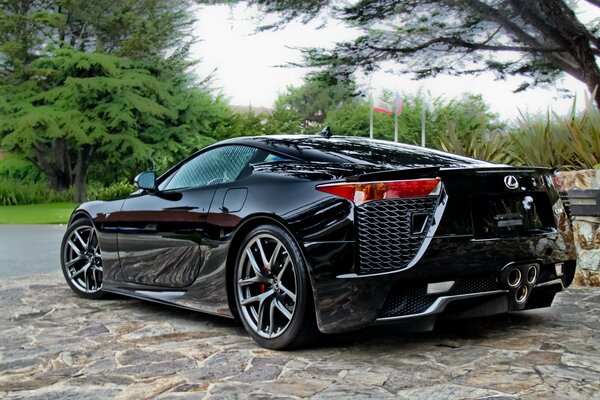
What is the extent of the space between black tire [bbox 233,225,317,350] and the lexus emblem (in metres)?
1.30

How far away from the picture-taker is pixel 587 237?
24.4 ft

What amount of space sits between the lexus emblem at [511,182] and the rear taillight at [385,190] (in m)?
0.58

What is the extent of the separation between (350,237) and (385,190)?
313 mm

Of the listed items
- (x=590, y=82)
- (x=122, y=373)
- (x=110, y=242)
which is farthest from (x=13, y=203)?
(x=122, y=373)

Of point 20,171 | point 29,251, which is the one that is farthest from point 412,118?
point 29,251

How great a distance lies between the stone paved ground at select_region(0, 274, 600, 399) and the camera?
12.1 feet

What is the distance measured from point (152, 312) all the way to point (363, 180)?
277 cm

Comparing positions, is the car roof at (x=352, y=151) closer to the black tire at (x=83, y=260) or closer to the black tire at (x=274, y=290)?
the black tire at (x=274, y=290)

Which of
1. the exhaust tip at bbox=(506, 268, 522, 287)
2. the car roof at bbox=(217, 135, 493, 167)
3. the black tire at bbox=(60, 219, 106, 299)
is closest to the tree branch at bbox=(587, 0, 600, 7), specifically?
the car roof at bbox=(217, 135, 493, 167)

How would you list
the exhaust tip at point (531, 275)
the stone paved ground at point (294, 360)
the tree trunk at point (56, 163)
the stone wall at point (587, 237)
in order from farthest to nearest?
the tree trunk at point (56, 163) < the stone wall at point (587, 237) < the exhaust tip at point (531, 275) < the stone paved ground at point (294, 360)

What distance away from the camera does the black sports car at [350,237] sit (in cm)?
405

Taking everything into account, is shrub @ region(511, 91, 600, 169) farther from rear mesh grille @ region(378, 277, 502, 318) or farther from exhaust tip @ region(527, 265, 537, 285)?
rear mesh grille @ region(378, 277, 502, 318)

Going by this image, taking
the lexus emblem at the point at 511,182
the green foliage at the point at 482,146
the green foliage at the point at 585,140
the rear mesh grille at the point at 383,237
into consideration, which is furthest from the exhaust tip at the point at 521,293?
the green foliage at the point at 482,146

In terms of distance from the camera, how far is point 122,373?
411 cm
